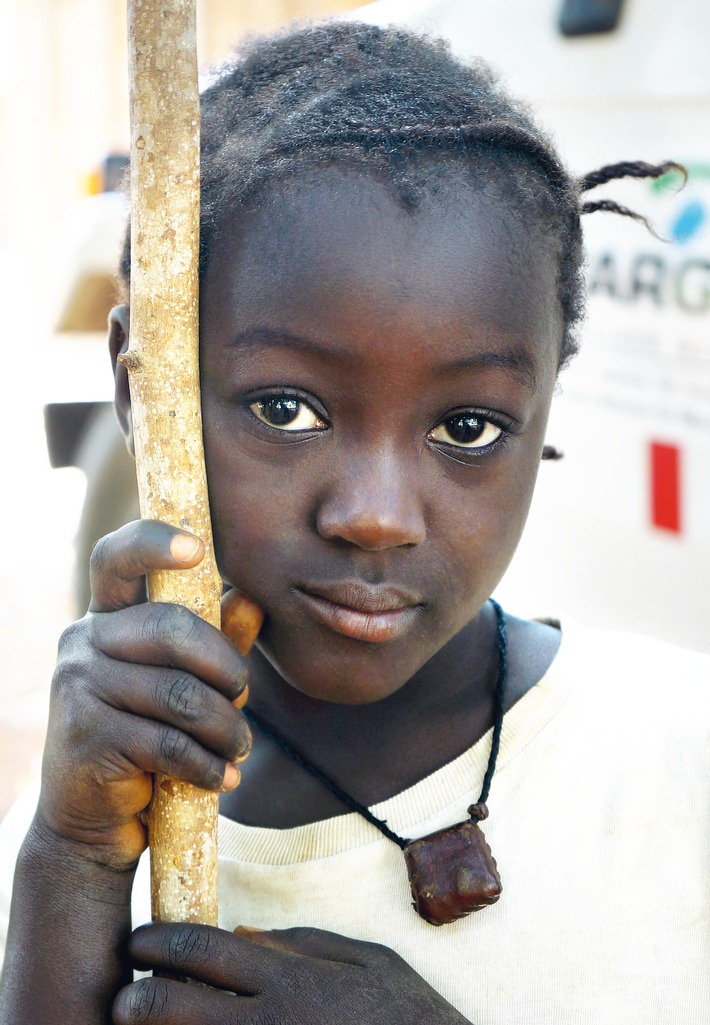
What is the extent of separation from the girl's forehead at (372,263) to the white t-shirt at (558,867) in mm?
534

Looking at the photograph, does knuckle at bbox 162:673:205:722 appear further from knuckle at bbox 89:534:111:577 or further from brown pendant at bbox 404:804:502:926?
brown pendant at bbox 404:804:502:926

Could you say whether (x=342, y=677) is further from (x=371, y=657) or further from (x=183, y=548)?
(x=183, y=548)

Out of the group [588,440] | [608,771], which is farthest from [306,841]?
[588,440]

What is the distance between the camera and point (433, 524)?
1.27 m

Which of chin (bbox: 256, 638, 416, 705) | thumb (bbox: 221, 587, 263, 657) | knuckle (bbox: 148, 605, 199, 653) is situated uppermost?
knuckle (bbox: 148, 605, 199, 653)

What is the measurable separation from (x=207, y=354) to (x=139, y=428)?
206 millimetres

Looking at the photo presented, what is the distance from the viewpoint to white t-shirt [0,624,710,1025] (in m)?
1.35

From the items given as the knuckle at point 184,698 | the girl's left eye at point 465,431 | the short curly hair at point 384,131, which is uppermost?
the short curly hair at point 384,131

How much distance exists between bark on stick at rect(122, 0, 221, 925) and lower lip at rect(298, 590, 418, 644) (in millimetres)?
142

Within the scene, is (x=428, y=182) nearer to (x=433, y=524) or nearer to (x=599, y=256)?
(x=433, y=524)

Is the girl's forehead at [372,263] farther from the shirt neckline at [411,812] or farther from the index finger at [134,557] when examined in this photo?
the shirt neckline at [411,812]

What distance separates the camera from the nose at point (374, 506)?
1.20m

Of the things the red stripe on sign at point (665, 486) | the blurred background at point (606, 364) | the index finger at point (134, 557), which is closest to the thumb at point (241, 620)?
the index finger at point (134, 557)

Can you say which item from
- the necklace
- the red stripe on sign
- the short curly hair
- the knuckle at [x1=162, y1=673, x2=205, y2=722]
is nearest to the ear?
the short curly hair
